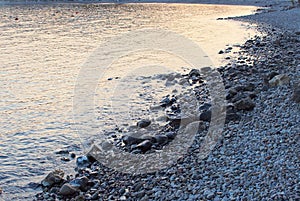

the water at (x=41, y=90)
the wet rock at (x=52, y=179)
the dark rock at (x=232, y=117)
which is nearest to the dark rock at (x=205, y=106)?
the dark rock at (x=232, y=117)

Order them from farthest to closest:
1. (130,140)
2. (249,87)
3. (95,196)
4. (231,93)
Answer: (249,87) → (231,93) → (130,140) → (95,196)

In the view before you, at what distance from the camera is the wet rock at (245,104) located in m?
9.55

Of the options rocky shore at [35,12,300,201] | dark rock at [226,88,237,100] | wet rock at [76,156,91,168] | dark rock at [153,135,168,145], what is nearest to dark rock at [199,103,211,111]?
rocky shore at [35,12,300,201]

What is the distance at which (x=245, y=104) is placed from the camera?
9.59 metres

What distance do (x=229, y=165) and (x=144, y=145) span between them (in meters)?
2.61

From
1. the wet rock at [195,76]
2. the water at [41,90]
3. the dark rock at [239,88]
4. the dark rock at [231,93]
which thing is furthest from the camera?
the wet rock at [195,76]

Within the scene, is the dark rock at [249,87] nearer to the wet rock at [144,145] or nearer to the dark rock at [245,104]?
the dark rock at [245,104]

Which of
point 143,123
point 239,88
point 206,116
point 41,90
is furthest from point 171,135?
point 41,90

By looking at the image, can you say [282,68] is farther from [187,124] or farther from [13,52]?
[13,52]

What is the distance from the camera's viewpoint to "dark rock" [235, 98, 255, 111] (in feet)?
31.3

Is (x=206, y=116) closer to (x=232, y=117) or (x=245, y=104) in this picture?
(x=232, y=117)

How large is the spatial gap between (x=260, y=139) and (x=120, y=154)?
10.6 ft

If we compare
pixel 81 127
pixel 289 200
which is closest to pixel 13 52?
pixel 81 127

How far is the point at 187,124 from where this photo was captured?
996 cm
